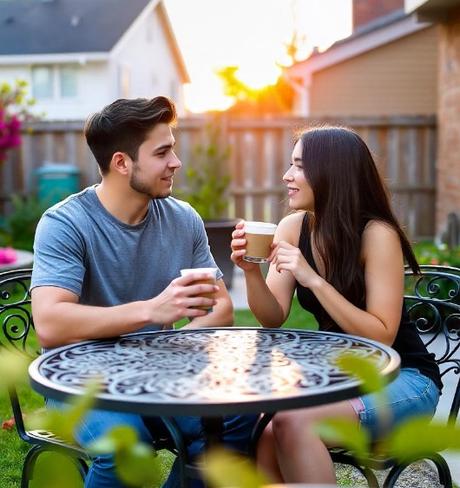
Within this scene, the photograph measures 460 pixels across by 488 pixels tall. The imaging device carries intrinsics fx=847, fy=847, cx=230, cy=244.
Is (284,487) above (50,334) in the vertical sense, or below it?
above

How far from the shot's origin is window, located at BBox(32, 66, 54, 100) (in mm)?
24484

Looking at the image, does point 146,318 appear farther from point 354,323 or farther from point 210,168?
point 210,168

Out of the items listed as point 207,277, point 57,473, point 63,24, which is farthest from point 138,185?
point 63,24

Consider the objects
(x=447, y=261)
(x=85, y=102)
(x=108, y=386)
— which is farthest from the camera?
(x=85, y=102)

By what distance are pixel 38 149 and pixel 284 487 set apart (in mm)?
11750

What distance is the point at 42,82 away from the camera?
80.8ft

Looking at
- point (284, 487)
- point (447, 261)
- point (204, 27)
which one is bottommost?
point (447, 261)

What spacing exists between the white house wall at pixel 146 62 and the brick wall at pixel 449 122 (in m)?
13.7

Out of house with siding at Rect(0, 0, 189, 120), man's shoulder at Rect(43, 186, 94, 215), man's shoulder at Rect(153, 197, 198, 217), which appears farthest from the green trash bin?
house with siding at Rect(0, 0, 189, 120)

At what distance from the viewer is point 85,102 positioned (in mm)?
24016

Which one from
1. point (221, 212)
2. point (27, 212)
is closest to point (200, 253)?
point (221, 212)

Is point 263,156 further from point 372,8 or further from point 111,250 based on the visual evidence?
point 372,8

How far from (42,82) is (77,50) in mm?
1673

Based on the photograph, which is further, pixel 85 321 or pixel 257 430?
pixel 85 321
